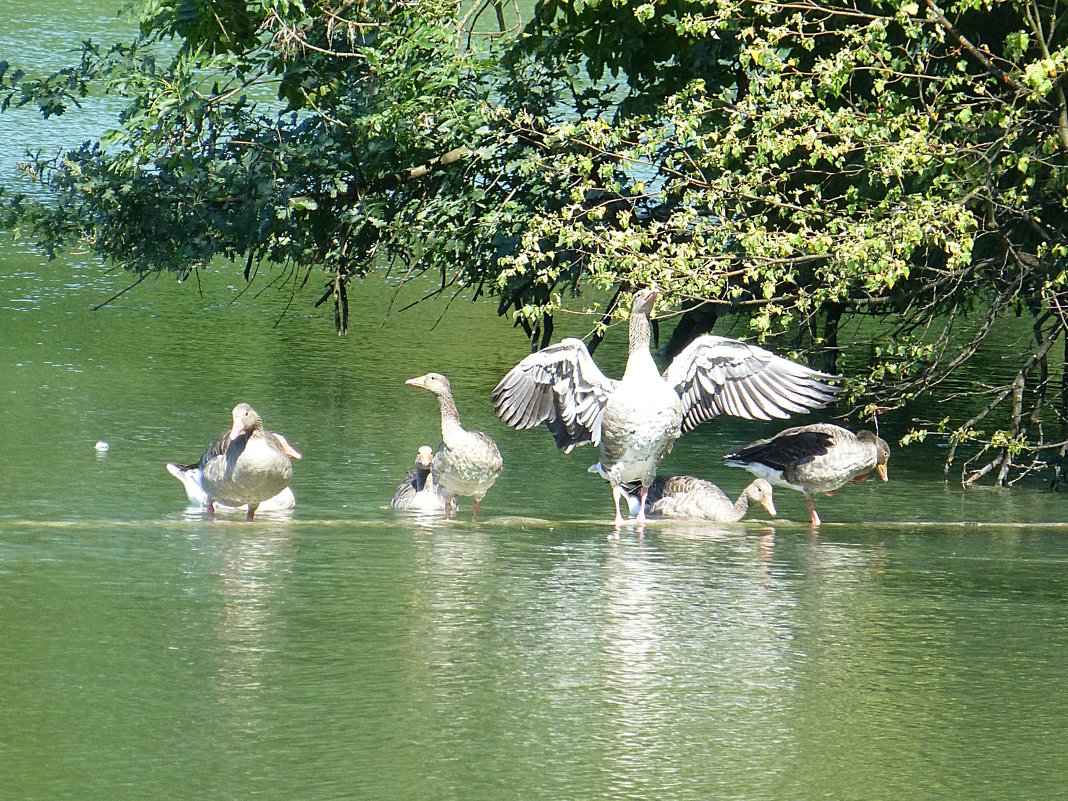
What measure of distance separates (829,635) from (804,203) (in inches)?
260

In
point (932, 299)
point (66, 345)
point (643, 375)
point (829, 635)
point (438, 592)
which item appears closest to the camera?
point (829, 635)

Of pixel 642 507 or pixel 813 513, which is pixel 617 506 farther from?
pixel 813 513

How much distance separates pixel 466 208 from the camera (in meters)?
14.8

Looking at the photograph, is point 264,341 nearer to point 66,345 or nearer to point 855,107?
point 66,345

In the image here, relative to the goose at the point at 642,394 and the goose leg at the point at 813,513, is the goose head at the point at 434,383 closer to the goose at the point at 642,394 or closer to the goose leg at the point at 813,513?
the goose at the point at 642,394

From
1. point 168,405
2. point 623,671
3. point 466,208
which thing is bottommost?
point 623,671

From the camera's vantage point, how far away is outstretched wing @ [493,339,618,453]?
Result: 12.0m

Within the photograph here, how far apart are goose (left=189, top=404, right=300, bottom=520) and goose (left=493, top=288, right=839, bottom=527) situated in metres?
1.88

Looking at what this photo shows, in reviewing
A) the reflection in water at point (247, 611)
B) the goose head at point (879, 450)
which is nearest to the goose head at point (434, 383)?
the reflection in water at point (247, 611)

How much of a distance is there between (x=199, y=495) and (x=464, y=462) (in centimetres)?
178

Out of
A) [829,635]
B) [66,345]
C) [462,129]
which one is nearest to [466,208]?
[462,129]

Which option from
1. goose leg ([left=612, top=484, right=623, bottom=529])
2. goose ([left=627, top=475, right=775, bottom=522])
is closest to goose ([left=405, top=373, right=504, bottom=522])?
goose leg ([left=612, top=484, right=623, bottom=529])

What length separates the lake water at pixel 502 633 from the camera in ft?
21.7

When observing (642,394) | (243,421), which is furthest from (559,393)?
(243,421)
